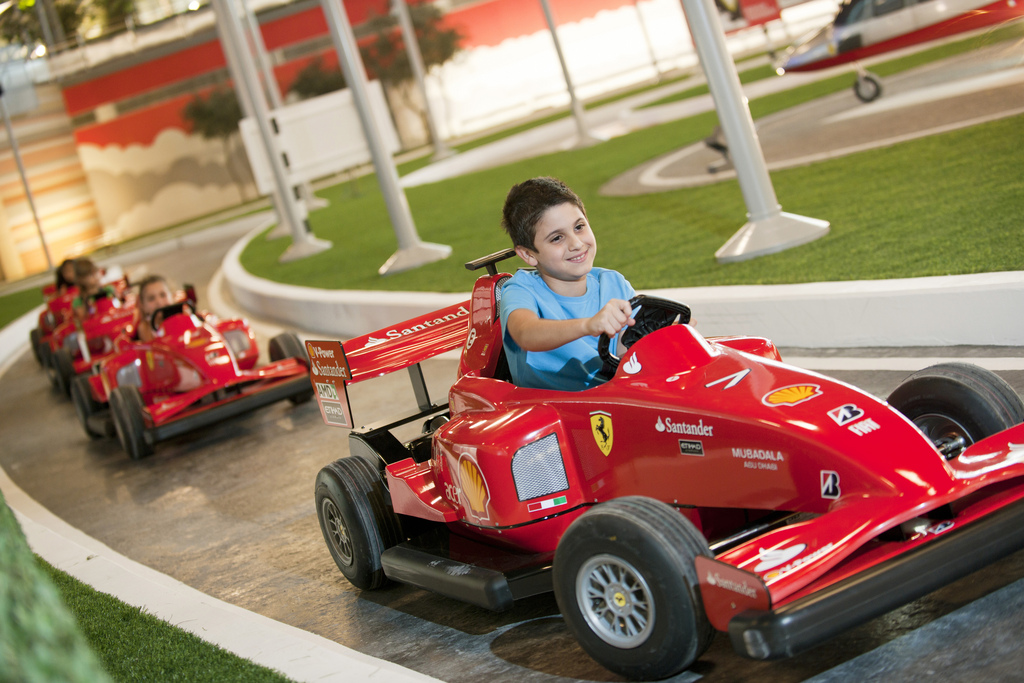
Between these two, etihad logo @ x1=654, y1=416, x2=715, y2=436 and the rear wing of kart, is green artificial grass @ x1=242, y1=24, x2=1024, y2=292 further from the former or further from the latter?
etihad logo @ x1=654, y1=416, x2=715, y2=436

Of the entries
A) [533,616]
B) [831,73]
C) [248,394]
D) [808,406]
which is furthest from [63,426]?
[831,73]

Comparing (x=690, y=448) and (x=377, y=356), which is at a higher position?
(x=377, y=356)

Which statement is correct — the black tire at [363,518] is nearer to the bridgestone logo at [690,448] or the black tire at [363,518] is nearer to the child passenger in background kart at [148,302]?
the bridgestone logo at [690,448]

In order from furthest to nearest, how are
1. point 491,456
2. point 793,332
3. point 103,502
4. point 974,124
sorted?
point 974,124 < point 103,502 < point 793,332 < point 491,456

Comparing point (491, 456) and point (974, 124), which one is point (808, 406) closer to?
point (491, 456)

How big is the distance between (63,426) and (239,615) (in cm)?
705

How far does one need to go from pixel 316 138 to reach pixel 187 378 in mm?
7656

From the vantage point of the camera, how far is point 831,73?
73.3 ft

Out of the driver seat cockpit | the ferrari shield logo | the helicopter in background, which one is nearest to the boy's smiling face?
the driver seat cockpit

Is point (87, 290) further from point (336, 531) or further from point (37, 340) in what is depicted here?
point (336, 531)

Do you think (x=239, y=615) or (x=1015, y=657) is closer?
(x=1015, y=657)

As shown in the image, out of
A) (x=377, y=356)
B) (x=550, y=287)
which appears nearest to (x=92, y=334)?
(x=377, y=356)

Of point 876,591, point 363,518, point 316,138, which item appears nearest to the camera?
point 876,591

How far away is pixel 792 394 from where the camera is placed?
307 centimetres
